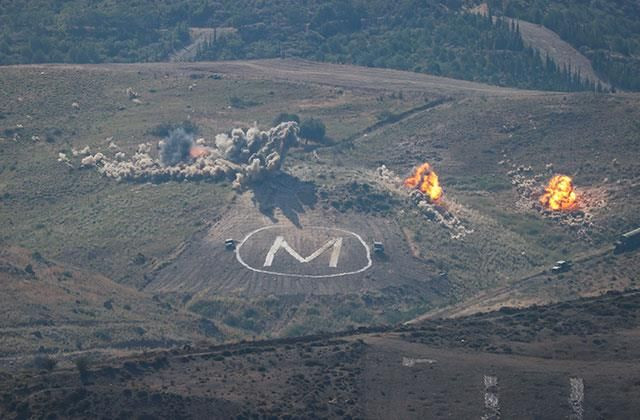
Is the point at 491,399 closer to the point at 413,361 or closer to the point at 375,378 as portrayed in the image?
the point at 413,361

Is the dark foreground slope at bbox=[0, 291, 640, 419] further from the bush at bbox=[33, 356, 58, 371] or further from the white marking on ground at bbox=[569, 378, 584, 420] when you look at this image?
the bush at bbox=[33, 356, 58, 371]

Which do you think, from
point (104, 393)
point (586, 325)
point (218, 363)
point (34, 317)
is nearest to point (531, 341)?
point (586, 325)

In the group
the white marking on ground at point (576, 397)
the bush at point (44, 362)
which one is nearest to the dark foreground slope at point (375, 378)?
the white marking on ground at point (576, 397)

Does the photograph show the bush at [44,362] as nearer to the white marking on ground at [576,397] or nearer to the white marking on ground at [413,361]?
the white marking on ground at [413,361]

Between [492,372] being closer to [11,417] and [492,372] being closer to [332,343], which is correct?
[332,343]

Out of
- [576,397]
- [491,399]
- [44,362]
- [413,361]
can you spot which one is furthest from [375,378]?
[44,362]

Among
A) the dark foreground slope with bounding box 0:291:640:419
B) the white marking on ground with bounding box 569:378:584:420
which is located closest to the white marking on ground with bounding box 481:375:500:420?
the dark foreground slope with bounding box 0:291:640:419
